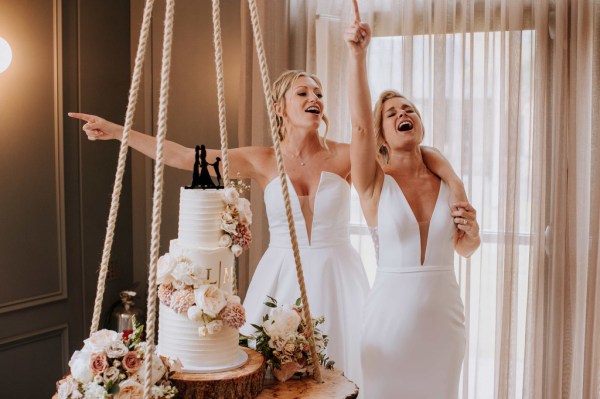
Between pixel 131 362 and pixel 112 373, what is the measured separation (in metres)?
0.04

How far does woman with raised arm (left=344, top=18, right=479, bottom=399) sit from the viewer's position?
2203mm

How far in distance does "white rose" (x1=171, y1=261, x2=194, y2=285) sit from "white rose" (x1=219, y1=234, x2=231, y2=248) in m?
0.10

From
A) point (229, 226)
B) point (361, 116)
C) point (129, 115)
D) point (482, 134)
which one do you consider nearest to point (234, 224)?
point (229, 226)

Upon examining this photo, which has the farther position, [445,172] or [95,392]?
[445,172]

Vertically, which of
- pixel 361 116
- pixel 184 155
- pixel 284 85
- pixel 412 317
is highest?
pixel 284 85

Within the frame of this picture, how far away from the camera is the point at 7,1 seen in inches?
113

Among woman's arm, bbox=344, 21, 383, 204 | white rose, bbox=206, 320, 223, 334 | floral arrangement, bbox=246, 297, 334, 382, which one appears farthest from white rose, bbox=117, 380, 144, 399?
woman's arm, bbox=344, 21, 383, 204

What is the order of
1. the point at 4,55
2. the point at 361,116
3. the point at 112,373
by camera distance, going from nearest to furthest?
the point at 112,373 → the point at 361,116 → the point at 4,55

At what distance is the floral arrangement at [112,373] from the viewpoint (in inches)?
49.7

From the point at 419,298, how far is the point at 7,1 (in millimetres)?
2235

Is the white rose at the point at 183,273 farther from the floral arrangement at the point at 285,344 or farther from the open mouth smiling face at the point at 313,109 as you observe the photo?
the open mouth smiling face at the point at 313,109

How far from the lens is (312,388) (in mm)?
1444

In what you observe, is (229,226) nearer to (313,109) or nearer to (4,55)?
(313,109)

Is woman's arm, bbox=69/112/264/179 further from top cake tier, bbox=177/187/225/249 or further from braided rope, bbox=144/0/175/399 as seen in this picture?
braided rope, bbox=144/0/175/399
